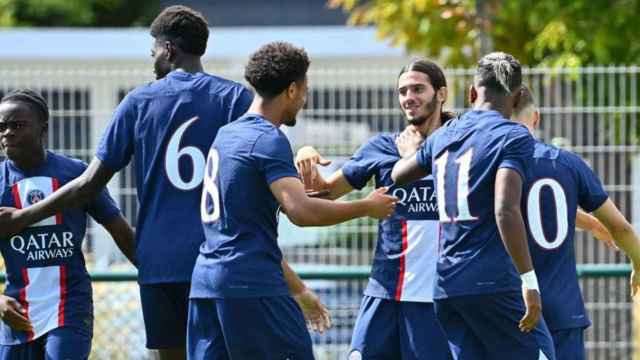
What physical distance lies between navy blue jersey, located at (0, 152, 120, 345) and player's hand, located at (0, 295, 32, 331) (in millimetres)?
37

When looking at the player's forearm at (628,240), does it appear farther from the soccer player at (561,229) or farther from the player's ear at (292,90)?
the player's ear at (292,90)

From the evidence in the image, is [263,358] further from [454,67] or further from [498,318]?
[454,67]

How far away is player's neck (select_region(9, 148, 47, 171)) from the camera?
296 inches

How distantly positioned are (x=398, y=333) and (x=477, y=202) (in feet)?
4.48

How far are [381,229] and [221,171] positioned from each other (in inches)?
64.7

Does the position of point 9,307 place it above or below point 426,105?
below

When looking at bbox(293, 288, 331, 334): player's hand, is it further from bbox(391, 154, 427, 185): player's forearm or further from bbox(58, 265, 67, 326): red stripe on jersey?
bbox(58, 265, 67, 326): red stripe on jersey

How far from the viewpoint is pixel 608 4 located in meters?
13.2

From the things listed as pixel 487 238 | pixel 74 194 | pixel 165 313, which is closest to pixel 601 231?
pixel 487 238

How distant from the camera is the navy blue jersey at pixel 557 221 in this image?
7.51m

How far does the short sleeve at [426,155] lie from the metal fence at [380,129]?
14.0 feet

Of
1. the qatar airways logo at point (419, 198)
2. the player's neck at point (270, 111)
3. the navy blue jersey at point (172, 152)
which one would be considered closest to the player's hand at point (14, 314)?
the navy blue jersey at point (172, 152)

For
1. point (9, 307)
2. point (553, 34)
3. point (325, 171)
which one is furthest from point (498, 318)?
point (553, 34)

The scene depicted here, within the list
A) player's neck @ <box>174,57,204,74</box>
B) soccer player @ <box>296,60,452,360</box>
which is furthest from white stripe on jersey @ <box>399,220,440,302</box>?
player's neck @ <box>174,57,204,74</box>
